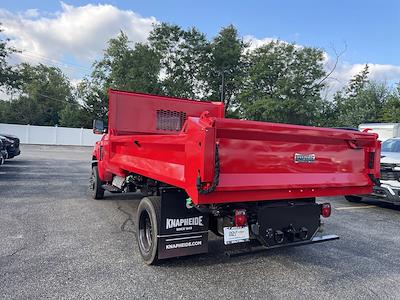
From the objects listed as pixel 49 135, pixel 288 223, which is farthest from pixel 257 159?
pixel 49 135

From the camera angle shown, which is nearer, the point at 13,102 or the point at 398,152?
the point at 398,152

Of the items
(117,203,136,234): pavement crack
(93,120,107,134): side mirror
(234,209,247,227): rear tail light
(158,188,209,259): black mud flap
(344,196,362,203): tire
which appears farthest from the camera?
(344,196,362,203): tire

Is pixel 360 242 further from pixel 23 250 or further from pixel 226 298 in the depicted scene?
pixel 23 250

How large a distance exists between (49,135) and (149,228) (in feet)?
114

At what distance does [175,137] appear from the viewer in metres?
3.80

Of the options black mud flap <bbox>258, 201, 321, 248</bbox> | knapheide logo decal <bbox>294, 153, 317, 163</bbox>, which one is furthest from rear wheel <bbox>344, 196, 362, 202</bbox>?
knapheide logo decal <bbox>294, 153, 317, 163</bbox>

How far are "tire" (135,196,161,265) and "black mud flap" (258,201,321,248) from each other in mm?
1212

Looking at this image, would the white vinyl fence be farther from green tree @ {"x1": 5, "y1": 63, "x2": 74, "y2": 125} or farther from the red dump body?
the red dump body

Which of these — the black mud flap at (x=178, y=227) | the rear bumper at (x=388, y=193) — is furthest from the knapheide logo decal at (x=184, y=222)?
the rear bumper at (x=388, y=193)

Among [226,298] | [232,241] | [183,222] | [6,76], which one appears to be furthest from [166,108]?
[6,76]

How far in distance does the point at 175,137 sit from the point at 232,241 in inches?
50.7

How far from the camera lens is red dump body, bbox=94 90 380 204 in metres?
3.34

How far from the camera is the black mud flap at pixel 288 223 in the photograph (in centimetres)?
407

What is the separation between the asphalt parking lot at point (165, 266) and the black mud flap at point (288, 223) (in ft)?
1.48
